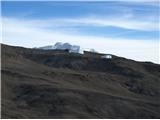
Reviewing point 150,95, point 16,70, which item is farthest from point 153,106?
point 16,70

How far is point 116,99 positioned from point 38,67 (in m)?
16.7

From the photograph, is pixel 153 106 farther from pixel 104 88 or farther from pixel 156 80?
pixel 156 80

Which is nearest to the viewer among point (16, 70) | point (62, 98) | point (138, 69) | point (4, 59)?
point (62, 98)

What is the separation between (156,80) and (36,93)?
24647 millimetres

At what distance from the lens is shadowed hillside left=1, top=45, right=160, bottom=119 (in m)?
46.0

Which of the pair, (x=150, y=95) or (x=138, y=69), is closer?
(x=150, y=95)

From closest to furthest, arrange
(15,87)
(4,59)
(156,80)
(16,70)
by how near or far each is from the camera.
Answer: (15,87) < (16,70) < (4,59) < (156,80)

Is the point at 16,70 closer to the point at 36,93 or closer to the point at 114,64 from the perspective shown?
the point at 36,93

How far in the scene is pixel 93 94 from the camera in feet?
167

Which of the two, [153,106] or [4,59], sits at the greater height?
[4,59]

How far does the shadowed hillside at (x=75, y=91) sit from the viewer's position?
151 ft

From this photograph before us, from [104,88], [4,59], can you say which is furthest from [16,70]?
[104,88]

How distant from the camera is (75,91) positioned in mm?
51062

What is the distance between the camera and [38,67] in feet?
211
